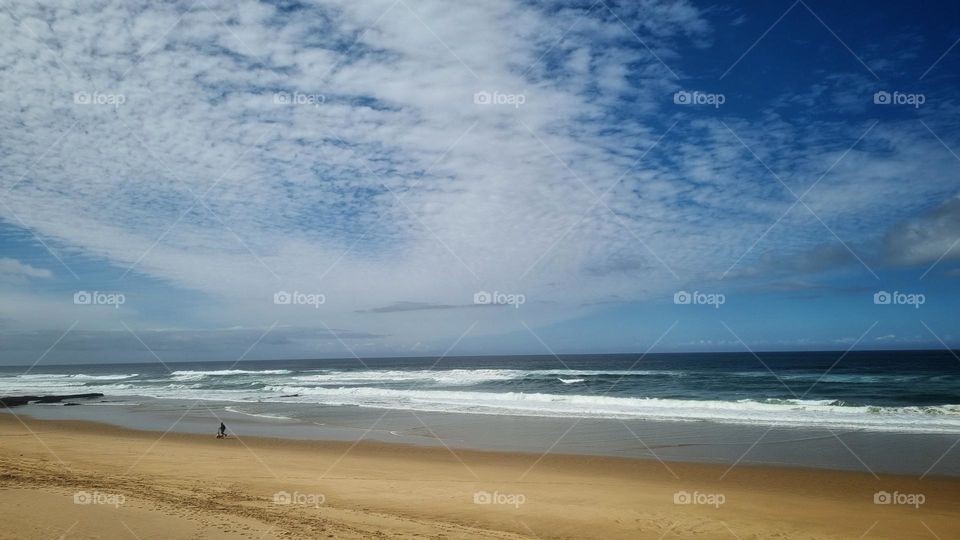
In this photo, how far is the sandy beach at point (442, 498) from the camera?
7617 millimetres

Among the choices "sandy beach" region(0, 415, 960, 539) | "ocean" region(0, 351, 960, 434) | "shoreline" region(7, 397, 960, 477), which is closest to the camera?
"sandy beach" region(0, 415, 960, 539)

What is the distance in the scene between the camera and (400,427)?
61.4ft

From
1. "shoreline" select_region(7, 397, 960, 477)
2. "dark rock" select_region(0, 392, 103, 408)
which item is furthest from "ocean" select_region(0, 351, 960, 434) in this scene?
"dark rock" select_region(0, 392, 103, 408)

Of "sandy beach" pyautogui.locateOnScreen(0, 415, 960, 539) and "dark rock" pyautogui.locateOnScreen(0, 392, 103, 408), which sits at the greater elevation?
"dark rock" pyautogui.locateOnScreen(0, 392, 103, 408)

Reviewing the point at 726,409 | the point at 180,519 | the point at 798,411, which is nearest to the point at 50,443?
the point at 180,519

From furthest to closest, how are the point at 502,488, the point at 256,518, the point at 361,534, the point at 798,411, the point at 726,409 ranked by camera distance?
1. the point at 726,409
2. the point at 798,411
3. the point at 502,488
4. the point at 256,518
5. the point at 361,534

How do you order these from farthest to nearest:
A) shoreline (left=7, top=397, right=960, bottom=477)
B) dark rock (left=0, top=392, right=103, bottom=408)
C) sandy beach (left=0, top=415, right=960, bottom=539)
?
1. dark rock (left=0, top=392, right=103, bottom=408)
2. shoreline (left=7, top=397, right=960, bottom=477)
3. sandy beach (left=0, top=415, right=960, bottom=539)

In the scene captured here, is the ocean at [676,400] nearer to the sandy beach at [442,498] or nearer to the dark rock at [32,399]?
the dark rock at [32,399]

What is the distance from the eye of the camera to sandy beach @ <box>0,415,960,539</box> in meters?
7.62

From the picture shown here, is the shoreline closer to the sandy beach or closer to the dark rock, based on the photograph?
the sandy beach

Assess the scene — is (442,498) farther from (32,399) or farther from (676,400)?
(32,399)

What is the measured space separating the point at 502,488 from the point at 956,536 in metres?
7.19

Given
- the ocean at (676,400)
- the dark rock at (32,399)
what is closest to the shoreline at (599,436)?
the ocean at (676,400)

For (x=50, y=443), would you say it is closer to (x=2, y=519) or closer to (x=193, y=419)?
(x=193, y=419)
